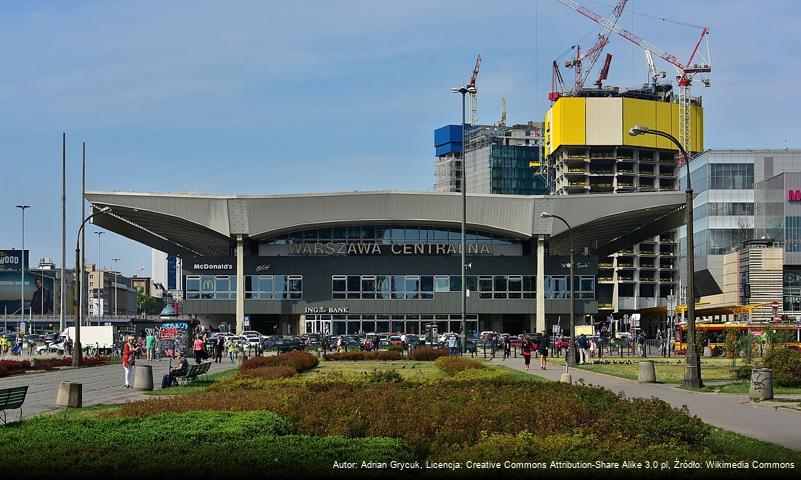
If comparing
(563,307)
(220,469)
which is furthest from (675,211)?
(220,469)

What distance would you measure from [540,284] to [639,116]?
84533 mm

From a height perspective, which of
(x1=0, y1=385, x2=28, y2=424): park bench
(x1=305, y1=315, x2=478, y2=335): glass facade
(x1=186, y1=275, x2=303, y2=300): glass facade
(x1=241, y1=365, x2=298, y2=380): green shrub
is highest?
(x1=186, y1=275, x2=303, y2=300): glass facade

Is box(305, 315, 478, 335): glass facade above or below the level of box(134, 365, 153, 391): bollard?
below

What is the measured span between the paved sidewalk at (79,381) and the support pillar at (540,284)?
57.7 meters

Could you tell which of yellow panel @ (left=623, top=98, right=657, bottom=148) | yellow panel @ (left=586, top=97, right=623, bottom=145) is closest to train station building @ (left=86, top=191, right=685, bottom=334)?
yellow panel @ (left=586, top=97, right=623, bottom=145)

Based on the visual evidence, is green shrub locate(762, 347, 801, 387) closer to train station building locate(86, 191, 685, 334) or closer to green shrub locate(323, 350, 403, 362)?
green shrub locate(323, 350, 403, 362)

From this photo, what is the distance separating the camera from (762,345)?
53.0 m

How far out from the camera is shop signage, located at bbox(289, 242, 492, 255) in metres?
111

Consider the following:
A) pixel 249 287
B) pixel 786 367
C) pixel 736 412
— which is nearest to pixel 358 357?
pixel 786 367

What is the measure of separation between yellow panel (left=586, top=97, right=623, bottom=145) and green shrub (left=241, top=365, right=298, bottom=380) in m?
152

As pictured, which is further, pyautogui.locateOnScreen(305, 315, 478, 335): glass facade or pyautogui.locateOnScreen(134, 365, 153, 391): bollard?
pyautogui.locateOnScreen(305, 315, 478, 335): glass facade

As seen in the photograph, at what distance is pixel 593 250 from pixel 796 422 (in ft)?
333

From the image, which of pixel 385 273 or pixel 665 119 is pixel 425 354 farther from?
pixel 665 119

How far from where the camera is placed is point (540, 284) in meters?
109
